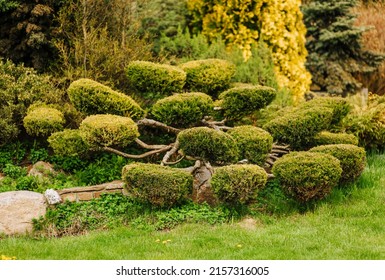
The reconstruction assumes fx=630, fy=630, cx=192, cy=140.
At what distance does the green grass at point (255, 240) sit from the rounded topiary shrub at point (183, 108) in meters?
1.56

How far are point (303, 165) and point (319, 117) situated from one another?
3.62 feet

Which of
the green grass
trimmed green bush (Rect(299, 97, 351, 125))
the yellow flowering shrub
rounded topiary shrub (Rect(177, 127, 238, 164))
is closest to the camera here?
the green grass

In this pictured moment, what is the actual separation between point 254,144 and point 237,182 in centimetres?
83

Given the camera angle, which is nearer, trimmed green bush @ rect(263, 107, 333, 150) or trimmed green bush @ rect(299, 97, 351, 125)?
trimmed green bush @ rect(263, 107, 333, 150)

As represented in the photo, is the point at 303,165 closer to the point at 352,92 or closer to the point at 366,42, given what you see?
the point at 352,92

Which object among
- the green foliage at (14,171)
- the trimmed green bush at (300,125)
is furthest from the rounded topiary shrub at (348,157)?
the green foliage at (14,171)

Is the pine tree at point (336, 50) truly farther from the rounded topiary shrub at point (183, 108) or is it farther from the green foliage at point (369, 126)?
the rounded topiary shrub at point (183, 108)

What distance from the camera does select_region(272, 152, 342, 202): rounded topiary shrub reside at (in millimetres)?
6664

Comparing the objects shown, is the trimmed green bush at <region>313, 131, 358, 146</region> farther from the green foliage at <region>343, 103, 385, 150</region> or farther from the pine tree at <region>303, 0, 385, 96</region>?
the pine tree at <region>303, 0, 385, 96</region>

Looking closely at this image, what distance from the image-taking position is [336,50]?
1306 cm

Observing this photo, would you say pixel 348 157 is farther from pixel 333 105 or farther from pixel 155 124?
pixel 155 124

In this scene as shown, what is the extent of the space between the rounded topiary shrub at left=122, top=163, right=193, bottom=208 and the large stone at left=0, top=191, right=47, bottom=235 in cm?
103

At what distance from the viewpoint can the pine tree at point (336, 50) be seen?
41.8 ft

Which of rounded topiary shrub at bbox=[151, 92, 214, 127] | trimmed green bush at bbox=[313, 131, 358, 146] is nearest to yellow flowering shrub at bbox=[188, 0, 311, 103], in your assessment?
trimmed green bush at bbox=[313, 131, 358, 146]
